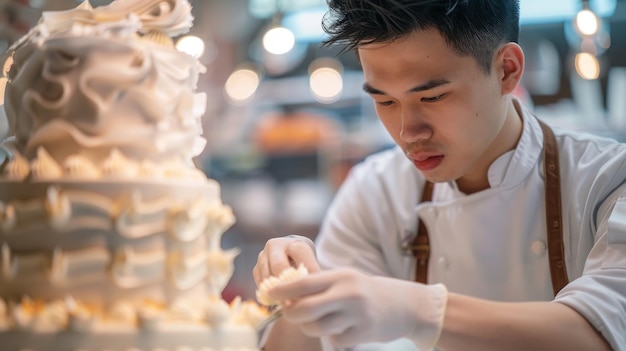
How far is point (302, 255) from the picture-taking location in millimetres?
1681

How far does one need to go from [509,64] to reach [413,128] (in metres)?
0.37

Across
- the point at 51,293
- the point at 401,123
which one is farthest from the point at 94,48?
the point at 401,123

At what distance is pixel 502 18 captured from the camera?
1897 mm

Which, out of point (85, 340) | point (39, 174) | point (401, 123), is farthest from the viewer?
point (401, 123)

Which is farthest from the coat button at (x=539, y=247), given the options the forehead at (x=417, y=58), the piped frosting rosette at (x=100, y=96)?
the piped frosting rosette at (x=100, y=96)

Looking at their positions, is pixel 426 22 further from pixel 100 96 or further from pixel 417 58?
pixel 100 96

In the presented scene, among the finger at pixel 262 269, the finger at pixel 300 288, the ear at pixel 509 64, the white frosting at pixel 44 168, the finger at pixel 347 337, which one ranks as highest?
the ear at pixel 509 64

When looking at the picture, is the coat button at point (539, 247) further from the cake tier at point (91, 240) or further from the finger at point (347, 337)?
the cake tier at point (91, 240)

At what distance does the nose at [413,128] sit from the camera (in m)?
1.79

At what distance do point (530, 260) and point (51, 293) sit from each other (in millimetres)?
1357

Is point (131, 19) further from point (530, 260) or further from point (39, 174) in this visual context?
point (530, 260)

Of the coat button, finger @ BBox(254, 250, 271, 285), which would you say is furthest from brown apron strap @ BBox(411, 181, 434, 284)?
finger @ BBox(254, 250, 271, 285)

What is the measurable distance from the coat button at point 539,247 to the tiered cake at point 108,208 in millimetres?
999

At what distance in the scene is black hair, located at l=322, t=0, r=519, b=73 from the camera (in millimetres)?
1729
